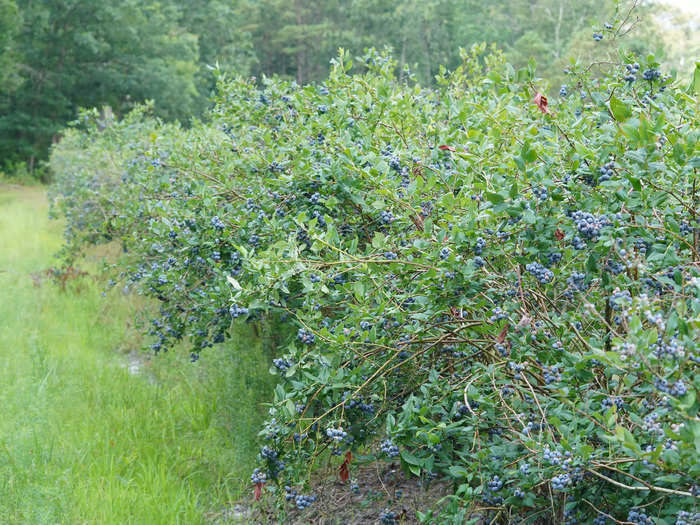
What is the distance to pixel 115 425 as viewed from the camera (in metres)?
4.62

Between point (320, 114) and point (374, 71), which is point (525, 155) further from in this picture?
point (374, 71)

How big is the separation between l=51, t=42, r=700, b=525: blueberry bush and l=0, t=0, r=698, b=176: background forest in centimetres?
1377

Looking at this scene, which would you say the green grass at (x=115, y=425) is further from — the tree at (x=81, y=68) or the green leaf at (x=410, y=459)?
the tree at (x=81, y=68)

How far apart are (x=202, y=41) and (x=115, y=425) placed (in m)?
37.7

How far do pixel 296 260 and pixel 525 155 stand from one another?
0.89 metres

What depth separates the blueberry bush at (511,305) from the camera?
1.96 m

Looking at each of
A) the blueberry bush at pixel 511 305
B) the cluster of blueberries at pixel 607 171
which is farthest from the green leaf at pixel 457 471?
the cluster of blueberries at pixel 607 171

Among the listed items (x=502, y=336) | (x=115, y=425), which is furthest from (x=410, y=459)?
(x=115, y=425)

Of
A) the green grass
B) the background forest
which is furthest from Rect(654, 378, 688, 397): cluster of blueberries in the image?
the background forest

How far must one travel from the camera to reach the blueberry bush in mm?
1955

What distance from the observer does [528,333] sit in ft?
7.43

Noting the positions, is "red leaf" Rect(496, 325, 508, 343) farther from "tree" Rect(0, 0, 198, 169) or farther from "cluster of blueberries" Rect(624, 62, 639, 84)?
"tree" Rect(0, 0, 198, 169)

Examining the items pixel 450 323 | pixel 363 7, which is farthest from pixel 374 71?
pixel 363 7

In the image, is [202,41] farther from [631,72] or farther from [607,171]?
[607,171]
